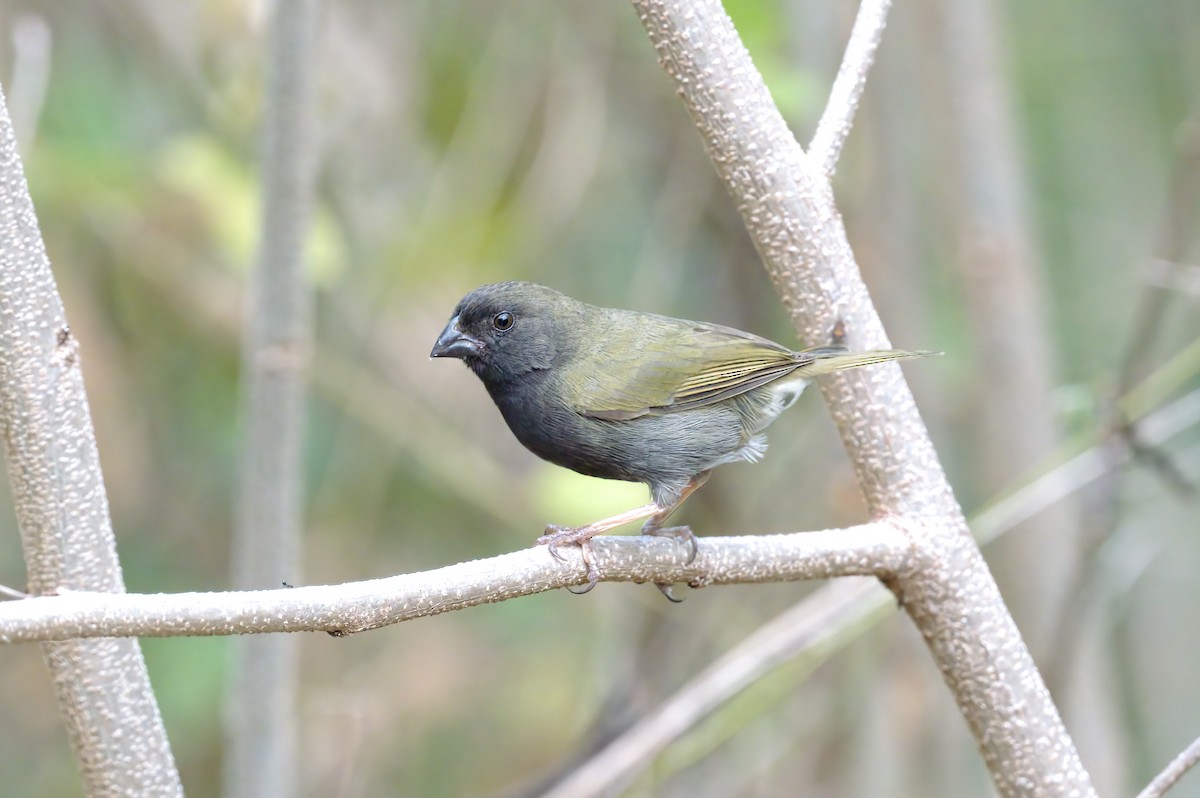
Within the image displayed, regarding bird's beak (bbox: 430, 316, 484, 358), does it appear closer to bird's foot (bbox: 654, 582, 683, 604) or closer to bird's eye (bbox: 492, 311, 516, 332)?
bird's eye (bbox: 492, 311, 516, 332)

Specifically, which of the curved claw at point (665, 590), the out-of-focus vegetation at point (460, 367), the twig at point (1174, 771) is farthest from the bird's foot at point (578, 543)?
the out-of-focus vegetation at point (460, 367)

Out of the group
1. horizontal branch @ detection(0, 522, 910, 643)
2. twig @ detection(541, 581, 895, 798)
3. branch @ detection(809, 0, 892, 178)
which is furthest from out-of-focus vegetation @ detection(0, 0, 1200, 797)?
horizontal branch @ detection(0, 522, 910, 643)

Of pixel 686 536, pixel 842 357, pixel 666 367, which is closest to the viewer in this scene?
pixel 686 536

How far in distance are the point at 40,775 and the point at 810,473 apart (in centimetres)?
381

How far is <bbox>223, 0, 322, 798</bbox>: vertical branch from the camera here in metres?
3.01

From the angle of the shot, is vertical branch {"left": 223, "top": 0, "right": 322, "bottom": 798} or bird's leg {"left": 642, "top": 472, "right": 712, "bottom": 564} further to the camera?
vertical branch {"left": 223, "top": 0, "right": 322, "bottom": 798}

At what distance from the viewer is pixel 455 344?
11.3 feet

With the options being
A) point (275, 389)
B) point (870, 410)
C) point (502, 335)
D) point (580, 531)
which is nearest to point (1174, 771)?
point (870, 410)

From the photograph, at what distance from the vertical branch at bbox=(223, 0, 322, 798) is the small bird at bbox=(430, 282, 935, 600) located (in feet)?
1.67

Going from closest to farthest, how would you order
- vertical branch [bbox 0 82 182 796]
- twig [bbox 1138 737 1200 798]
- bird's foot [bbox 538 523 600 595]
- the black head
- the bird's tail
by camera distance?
vertical branch [bbox 0 82 182 796]
twig [bbox 1138 737 1200 798]
bird's foot [bbox 538 523 600 595]
the bird's tail
the black head

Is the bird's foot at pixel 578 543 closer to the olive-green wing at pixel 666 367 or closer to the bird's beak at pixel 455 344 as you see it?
the olive-green wing at pixel 666 367

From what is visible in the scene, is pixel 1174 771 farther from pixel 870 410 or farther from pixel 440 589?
pixel 440 589

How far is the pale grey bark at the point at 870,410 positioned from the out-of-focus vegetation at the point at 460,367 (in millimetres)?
1808

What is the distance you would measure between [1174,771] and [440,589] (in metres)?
1.33
